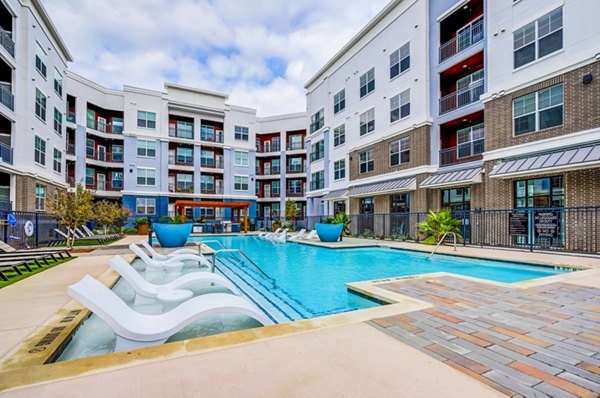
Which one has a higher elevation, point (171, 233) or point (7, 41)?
point (7, 41)

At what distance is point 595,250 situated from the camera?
10.8 meters

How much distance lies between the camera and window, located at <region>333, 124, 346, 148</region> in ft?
85.5

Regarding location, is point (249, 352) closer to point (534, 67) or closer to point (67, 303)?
point (67, 303)

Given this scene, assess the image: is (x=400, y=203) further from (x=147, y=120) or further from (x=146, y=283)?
(x=147, y=120)

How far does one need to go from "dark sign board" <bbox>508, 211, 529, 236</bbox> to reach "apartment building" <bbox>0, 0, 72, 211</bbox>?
23.3m

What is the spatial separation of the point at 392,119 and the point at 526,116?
8250 millimetres

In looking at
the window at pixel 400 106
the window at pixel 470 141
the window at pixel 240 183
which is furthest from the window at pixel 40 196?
the window at pixel 470 141

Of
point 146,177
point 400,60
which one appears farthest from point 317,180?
point 146,177

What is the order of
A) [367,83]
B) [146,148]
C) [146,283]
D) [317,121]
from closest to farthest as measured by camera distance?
[146,283], [367,83], [317,121], [146,148]

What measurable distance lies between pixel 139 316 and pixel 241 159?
34696 millimetres

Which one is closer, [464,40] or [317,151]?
[464,40]

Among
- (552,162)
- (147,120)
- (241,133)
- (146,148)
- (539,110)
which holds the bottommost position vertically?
(552,162)

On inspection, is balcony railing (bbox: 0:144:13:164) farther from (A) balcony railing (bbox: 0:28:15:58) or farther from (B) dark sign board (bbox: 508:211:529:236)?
(B) dark sign board (bbox: 508:211:529:236)

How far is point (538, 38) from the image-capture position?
43.1ft
